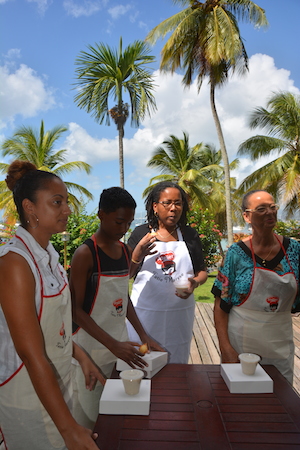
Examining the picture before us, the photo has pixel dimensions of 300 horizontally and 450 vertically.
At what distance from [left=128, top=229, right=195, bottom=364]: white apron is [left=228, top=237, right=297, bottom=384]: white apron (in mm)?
564

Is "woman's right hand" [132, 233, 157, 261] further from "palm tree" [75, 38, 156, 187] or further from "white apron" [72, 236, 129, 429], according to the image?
"palm tree" [75, 38, 156, 187]

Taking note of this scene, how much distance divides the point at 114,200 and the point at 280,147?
1878 centimetres

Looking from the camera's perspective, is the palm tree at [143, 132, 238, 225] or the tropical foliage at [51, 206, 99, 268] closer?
the tropical foliage at [51, 206, 99, 268]

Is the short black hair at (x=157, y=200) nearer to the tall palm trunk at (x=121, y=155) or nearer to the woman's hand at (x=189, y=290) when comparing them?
the woman's hand at (x=189, y=290)

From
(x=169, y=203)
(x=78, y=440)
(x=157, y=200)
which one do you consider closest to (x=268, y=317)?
(x=169, y=203)

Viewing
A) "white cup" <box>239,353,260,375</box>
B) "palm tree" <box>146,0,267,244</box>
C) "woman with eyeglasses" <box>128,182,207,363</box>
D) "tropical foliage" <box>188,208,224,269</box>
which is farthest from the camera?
"palm tree" <box>146,0,267,244</box>

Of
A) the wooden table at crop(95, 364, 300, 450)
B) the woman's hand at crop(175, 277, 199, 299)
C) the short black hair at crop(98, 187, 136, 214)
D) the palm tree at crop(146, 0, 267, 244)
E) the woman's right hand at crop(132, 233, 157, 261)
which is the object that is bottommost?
the wooden table at crop(95, 364, 300, 450)

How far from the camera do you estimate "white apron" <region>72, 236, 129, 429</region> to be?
1.84 metres

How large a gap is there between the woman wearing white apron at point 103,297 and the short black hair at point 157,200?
1.93ft

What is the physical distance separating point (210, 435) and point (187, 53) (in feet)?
59.8

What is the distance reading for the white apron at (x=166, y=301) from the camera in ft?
8.12

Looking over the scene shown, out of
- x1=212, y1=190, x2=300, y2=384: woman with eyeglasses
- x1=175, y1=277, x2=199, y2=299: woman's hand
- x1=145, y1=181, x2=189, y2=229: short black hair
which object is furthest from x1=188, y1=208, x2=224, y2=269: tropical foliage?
x1=212, y1=190, x2=300, y2=384: woman with eyeglasses

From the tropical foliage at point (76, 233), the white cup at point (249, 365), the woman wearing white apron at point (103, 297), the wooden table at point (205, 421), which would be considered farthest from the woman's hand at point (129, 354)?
the tropical foliage at point (76, 233)

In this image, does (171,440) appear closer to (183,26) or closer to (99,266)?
(99,266)
